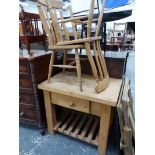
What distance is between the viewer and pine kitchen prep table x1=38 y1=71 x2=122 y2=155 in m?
0.99

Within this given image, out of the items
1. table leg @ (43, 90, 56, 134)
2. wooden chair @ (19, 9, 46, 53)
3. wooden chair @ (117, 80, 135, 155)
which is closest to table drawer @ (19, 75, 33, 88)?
table leg @ (43, 90, 56, 134)

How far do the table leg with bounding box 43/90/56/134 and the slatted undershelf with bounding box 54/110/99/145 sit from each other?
5 centimetres

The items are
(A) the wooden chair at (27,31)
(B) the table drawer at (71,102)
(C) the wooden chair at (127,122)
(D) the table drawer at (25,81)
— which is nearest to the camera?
(C) the wooden chair at (127,122)

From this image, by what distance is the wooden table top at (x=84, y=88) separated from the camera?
0.95 m

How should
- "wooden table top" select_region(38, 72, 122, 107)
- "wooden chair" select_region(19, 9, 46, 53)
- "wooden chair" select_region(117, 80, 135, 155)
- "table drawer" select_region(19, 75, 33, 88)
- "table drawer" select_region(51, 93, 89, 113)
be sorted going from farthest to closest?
"wooden chair" select_region(19, 9, 46, 53), "table drawer" select_region(19, 75, 33, 88), "table drawer" select_region(51, 93, 89, 113), "wooden table top" select_region(38, 72, 122, 107), "wooden chair" select_region(117, 80, 135, 155)

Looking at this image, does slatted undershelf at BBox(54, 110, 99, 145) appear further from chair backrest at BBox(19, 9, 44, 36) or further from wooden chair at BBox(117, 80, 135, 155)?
chair backrest at BBox(19, 9, 44, 36)

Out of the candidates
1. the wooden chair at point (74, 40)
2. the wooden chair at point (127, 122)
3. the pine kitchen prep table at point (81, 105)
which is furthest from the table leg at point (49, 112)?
the wooden chair at point (127, 122)

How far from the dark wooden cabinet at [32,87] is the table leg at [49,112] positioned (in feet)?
0.18

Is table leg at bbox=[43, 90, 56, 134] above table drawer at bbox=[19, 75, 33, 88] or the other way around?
the other way around

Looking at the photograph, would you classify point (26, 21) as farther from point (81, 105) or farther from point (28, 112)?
point (81, 105)

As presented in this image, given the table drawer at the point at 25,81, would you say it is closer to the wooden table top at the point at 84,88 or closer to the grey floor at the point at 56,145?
the wooden table top at the point at 84,88
